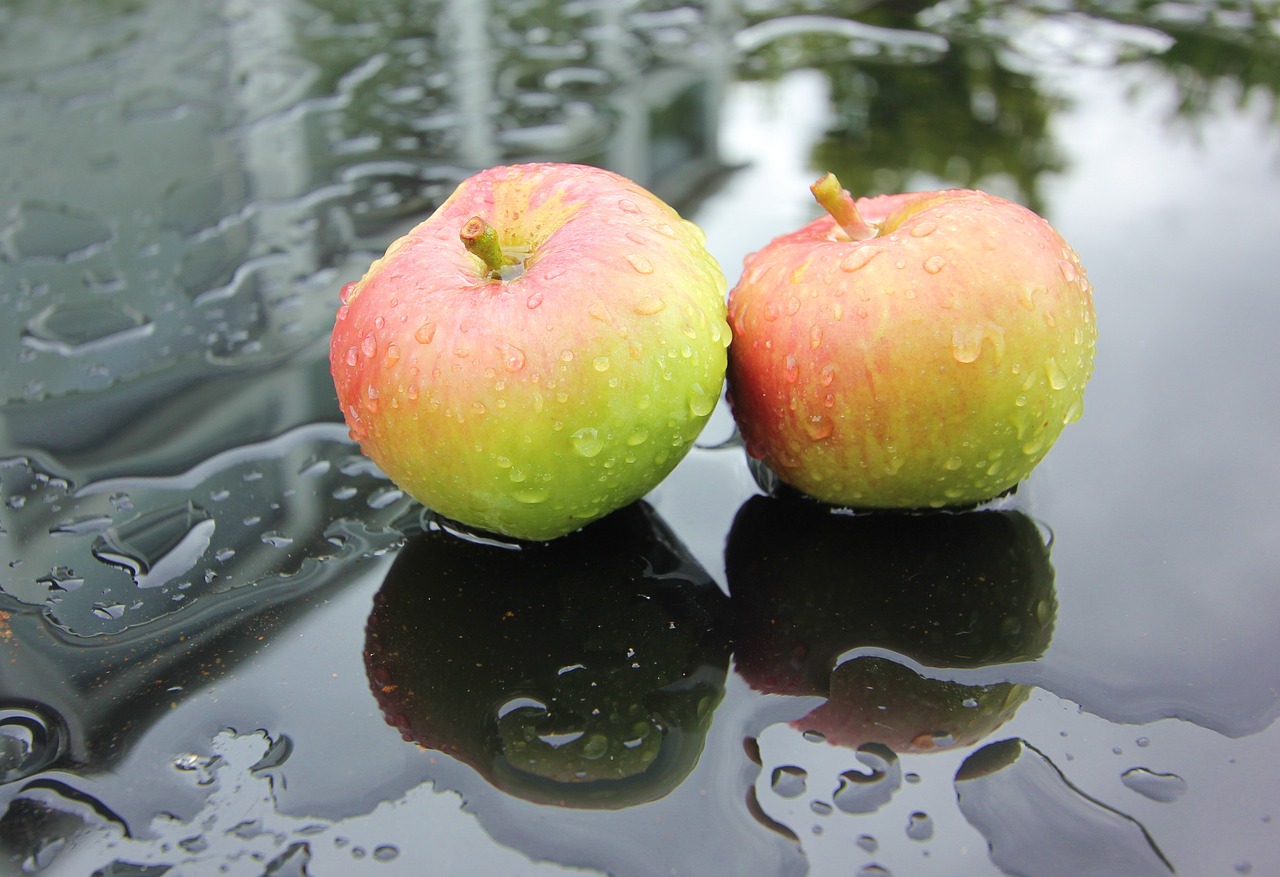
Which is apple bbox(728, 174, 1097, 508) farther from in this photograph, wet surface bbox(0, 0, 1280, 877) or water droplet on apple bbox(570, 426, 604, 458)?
water droplet on apple bbox(570, 426, 604, 458)

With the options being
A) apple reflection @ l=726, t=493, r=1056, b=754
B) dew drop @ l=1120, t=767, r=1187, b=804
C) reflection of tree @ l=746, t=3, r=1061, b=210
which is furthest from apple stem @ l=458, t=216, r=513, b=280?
reflection of tree @ l=746, t=3, r=1061, b=210

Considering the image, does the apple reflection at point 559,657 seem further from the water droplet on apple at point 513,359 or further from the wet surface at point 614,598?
the water droplet on apple at point 513,359

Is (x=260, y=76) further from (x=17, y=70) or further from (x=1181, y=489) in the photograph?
(x=1181, y=489)

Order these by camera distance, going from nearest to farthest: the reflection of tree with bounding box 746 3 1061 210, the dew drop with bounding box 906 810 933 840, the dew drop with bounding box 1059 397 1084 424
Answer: the dew drop with bounding box 906 810 933 840 → the dew drop with bounding box 1059 397 1084 424 → the reflection of tree with bounding box 746 3 1061 210

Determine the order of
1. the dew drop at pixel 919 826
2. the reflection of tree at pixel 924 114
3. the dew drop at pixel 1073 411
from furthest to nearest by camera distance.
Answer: the reflection of tree at pixel 924 114, the dew drop at pixel 1073 411, the dew drop at pixel 919 826

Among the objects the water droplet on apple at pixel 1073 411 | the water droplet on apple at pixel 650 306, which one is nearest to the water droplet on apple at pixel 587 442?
the water droplet on apple at pixel 650 306

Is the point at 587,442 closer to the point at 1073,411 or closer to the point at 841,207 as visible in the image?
the point at 841,207
